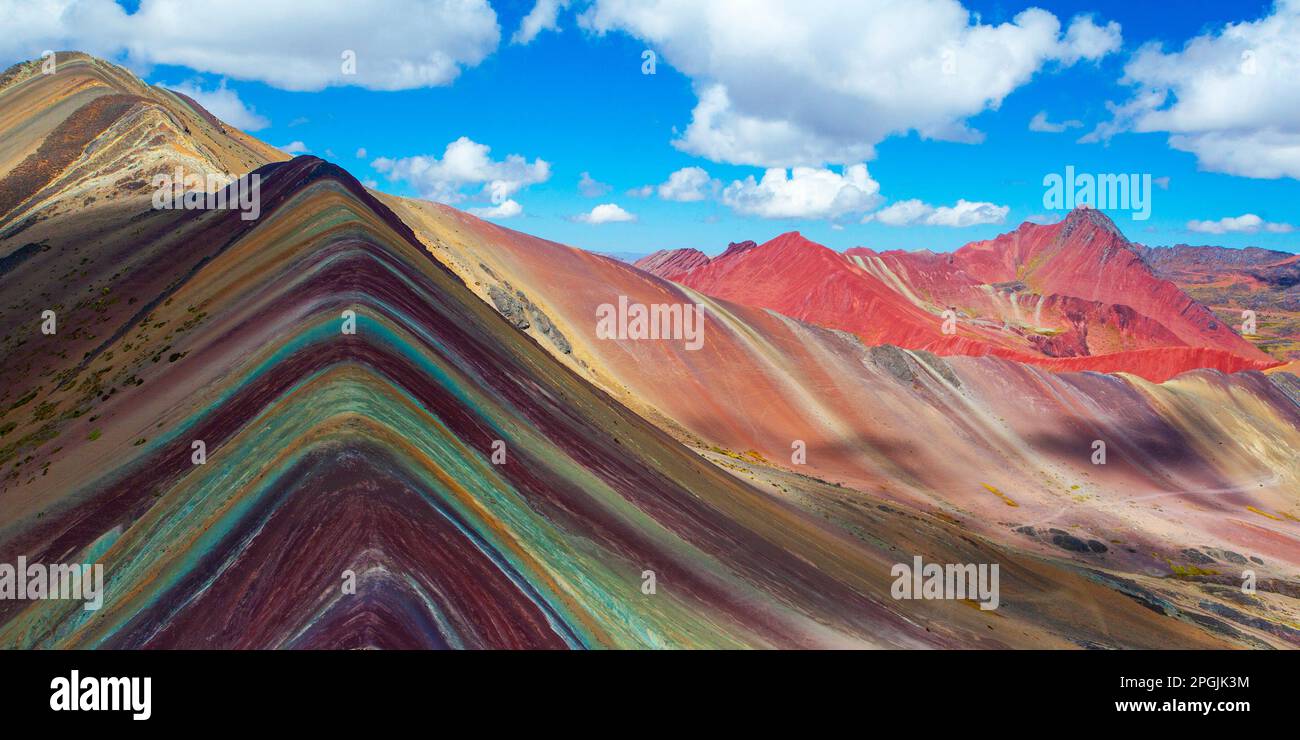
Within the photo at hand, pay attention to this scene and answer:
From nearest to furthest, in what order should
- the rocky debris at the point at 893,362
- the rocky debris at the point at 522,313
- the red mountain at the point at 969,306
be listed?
the rocky debris at the point at 522,313, the rocky debris at the point at 893,362, the red mountain at the point at 969,306

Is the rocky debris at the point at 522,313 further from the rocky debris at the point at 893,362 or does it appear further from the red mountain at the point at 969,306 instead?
the red mountain at the point at 969,306

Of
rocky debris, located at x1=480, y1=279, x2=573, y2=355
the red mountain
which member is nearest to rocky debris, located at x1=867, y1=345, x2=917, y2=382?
rocky debris, located at x1=480, y1=279, x2=573, y2=355

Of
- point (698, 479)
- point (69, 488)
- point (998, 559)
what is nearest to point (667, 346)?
point (998, 559)

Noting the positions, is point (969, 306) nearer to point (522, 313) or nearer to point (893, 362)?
point (893, 362)

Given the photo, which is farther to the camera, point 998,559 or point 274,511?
point 998,559

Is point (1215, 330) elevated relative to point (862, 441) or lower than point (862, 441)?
elevated

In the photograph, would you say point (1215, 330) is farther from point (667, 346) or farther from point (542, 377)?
point (542, 377)

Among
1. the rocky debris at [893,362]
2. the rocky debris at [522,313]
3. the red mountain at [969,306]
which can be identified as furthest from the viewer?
the red mountain at [969,306]

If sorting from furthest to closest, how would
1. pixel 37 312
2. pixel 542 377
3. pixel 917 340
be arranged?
pixel 917 340, pixel 37 312, pixel 542 377

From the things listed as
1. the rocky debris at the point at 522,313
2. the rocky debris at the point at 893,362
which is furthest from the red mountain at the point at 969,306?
the rocky debris at the point at 522,313
